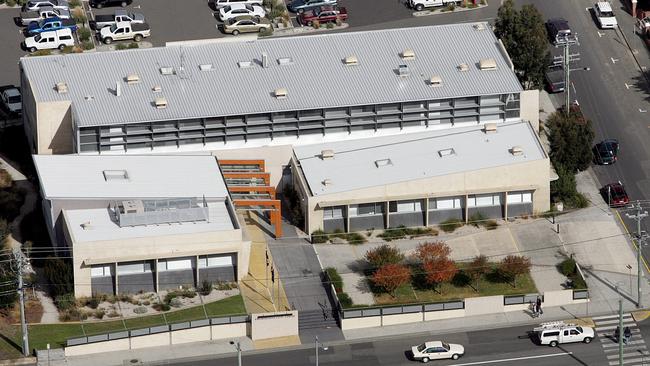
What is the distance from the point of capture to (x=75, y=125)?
180125 millimetres

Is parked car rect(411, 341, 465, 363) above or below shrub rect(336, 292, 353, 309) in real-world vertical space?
below

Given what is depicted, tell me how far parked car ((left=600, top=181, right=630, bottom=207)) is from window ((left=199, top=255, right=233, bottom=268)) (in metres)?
35.2

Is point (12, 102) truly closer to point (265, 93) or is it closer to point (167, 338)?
point (265, 93)

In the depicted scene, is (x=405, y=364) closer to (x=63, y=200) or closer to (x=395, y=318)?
(x=395, y=318)

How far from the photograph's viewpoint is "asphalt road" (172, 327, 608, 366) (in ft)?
540

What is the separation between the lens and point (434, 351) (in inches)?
6471

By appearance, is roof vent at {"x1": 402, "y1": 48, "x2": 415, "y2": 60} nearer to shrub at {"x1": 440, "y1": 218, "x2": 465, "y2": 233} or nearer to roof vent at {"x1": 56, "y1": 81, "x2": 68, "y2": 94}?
shrub at {"x1": 440, "y1": 218, "x2": 465, "y2": 233}

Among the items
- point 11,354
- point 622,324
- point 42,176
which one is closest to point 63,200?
point 42,176

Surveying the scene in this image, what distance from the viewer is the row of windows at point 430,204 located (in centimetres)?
17900

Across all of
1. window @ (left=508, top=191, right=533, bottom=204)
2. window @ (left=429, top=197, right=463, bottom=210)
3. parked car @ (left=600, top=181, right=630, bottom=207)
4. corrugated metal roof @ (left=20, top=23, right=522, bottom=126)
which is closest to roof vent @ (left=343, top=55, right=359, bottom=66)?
corrugated metal roof @ (left=20, top=23, right=522, bottom=126)

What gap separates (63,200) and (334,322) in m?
24.9

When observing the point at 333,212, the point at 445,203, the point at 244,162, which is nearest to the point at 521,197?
the point at 445,203

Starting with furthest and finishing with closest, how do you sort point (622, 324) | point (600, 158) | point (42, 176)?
point (600, 158) → point (42, 176) → point (622, 324)

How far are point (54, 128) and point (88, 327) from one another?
24072 mm
